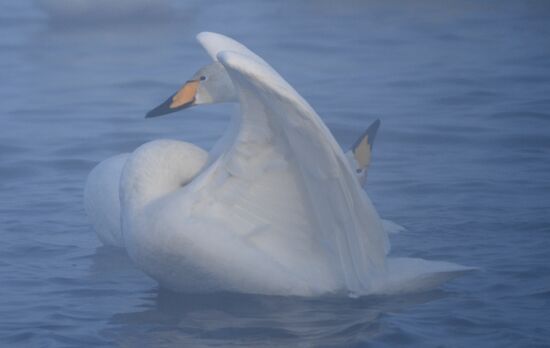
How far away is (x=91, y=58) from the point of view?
43.6 feet

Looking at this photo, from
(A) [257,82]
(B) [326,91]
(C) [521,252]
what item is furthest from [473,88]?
(A) [257,82]

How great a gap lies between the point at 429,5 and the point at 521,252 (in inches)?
366

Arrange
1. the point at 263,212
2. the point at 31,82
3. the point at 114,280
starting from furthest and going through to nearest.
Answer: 1. the point at 31,82
2. the point at 114,280
3. the point at 263,212

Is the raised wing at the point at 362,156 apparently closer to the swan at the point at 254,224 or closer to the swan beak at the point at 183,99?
the swan beak at the point at 183,99

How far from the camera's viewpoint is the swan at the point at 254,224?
232 inches

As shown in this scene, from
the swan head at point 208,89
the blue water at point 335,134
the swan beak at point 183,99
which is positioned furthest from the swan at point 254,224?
the swan beak at point 183,99

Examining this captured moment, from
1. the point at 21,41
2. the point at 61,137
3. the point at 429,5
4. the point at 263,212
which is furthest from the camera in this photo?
the point at 429,5

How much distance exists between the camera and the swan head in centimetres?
691

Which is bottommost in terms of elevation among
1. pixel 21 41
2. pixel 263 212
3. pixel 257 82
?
pixel 21 41

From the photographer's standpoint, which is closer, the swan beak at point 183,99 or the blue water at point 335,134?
the blue water at point 335,134

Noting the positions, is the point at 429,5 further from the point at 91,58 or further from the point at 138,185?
the point at 138,185

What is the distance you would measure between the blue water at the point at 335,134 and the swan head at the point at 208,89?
32.3 inches

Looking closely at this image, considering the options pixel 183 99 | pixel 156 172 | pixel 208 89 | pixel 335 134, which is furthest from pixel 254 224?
pixel 335 134

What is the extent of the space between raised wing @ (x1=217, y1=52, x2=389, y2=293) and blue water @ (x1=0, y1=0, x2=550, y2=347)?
23 cm
